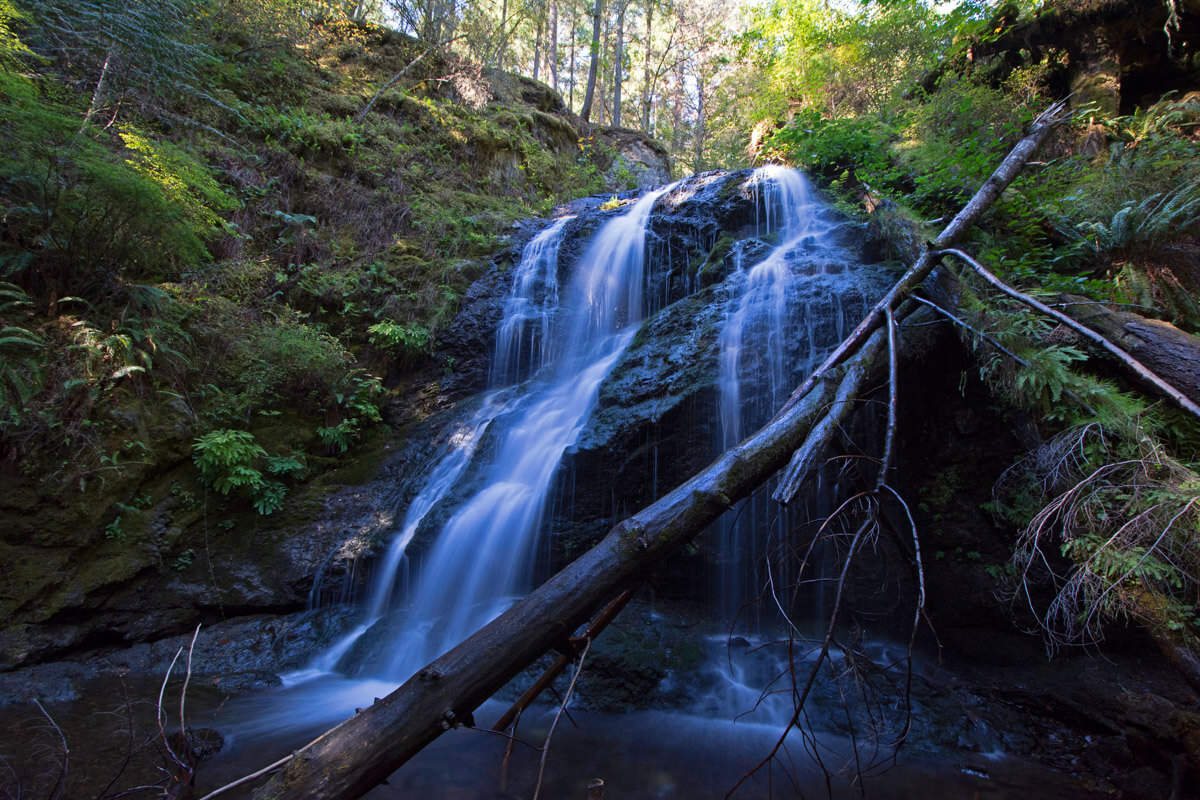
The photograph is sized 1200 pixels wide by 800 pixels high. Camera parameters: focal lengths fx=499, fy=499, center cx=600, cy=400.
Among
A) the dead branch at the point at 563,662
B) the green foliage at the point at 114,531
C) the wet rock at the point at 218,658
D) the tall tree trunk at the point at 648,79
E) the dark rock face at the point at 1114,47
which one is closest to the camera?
the dead branch at the point at 563,662

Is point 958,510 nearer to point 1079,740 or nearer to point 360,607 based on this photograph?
point 1079,740

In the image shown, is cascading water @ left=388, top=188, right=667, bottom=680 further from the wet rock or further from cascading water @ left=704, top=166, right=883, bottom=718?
cascading water @ left=704, top=166, right=883, bottom=718

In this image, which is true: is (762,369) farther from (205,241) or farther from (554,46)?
(554,46)

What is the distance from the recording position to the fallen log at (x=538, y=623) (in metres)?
1.73

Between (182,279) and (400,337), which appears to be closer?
(182,279)

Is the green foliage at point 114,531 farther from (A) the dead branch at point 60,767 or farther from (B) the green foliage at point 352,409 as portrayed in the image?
(A) the dead branch at point 60,767

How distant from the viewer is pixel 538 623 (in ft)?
7.02

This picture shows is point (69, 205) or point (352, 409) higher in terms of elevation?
point (69, 205)

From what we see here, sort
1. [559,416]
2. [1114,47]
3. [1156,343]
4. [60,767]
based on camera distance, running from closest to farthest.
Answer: [60,767] < [1156,343] < [559,416] < [1114,47]

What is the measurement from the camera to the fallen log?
68.0 inches

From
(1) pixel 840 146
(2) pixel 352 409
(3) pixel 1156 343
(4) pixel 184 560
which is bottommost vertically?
(4) pixel 184 560

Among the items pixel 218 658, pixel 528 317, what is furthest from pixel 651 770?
pixel 528 317

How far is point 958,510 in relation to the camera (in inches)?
194

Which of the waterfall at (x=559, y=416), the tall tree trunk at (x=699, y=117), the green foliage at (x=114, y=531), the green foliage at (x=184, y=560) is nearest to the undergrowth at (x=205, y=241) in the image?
the green foliage at (x=114, y=531)
